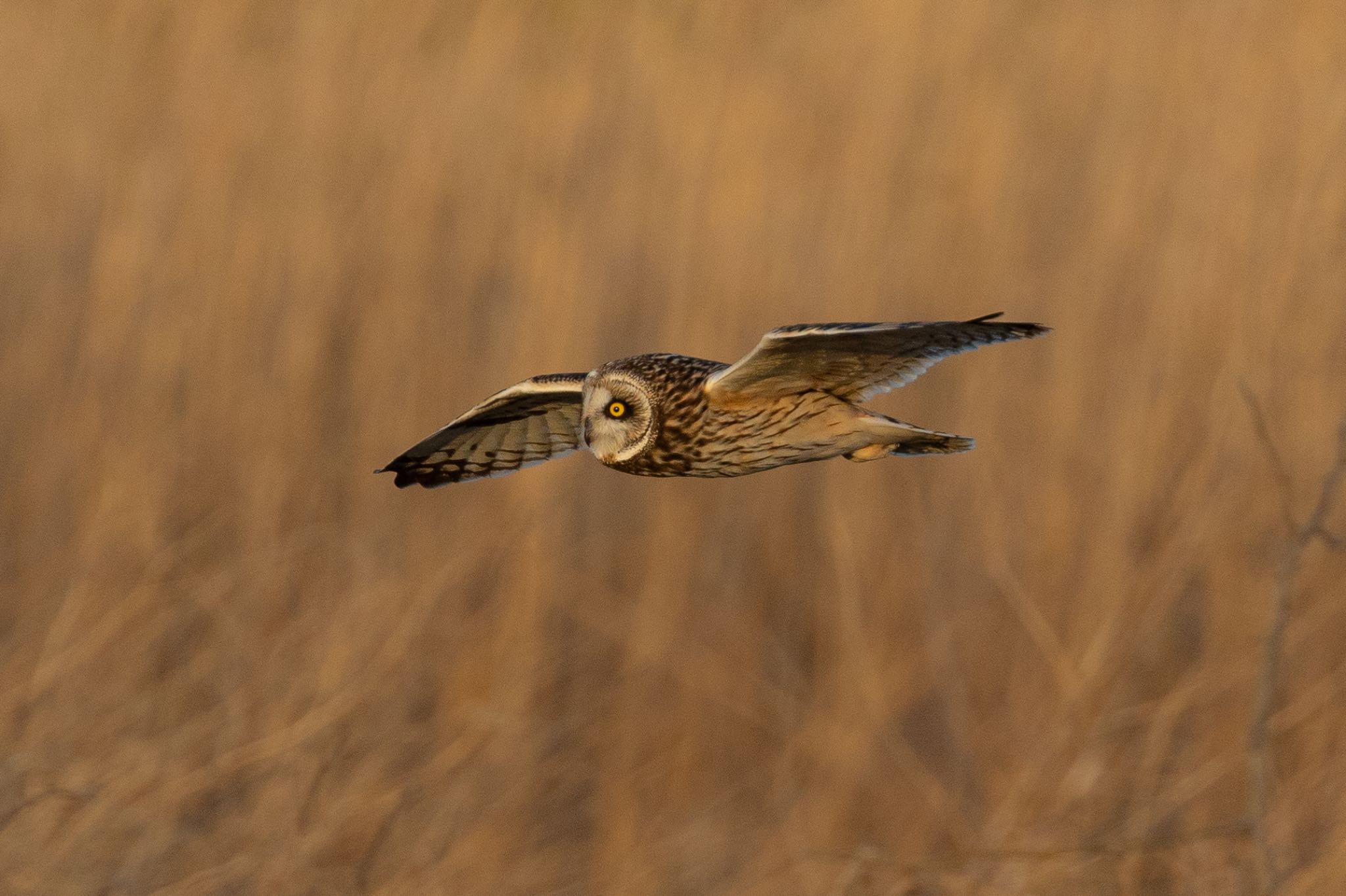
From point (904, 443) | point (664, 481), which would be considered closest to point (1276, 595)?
point (904, 443)

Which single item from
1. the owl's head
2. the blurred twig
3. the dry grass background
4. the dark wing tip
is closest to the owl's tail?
the owl's head

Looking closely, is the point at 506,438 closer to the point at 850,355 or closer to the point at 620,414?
the point at 620,414

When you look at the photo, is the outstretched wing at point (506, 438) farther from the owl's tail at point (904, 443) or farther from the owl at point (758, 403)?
the owl's tail at point (904, 443)

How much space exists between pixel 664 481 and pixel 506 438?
1874mm

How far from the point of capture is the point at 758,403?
3.62 feet

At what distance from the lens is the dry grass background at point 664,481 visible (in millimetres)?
2730

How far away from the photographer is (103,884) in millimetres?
2459

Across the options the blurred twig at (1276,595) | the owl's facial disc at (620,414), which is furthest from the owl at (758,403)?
the blurred twig at (1276,595)

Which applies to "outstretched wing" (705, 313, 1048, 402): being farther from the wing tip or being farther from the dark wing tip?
the dark wing tip

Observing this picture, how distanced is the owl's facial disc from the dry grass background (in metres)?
1.56

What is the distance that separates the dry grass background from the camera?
2.73m

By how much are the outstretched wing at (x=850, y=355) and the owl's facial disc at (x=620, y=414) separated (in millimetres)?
48

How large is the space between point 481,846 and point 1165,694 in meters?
1.32

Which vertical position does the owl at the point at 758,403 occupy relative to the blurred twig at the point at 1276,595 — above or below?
above
